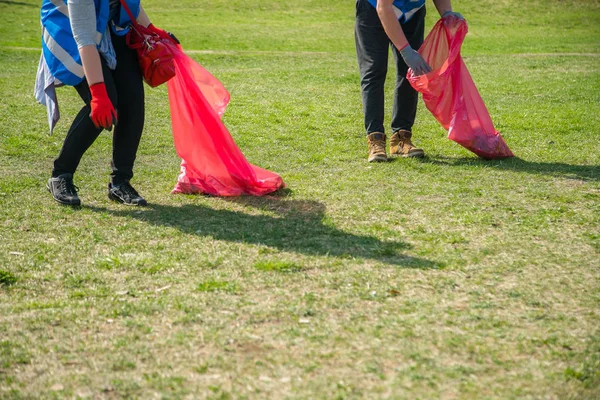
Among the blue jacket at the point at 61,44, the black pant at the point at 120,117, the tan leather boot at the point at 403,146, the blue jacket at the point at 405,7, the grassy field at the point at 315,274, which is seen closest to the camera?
the grassy field at the point at 315,274

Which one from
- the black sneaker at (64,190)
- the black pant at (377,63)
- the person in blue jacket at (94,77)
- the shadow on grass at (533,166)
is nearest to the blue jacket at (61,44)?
the person in blue jacket at (94,77)

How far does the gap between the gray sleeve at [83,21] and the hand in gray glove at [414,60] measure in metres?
2.31

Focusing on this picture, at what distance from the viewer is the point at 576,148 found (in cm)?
671

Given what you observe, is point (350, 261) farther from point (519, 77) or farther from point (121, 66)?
point (519, 77)

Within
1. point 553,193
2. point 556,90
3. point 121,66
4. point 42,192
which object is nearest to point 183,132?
point 121,66

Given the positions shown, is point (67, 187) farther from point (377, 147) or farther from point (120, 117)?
point (377, 147)

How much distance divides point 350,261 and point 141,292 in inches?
39.5

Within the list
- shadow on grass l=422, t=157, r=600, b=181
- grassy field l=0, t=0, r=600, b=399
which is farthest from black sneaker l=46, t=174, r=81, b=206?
shadow on grass l=422, t=157, r=600, b=181

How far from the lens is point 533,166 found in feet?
19.8

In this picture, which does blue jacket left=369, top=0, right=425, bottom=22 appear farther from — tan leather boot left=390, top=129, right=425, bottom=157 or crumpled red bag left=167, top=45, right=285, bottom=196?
crumpled red bag left=167, top=45, right=285, bottom=196

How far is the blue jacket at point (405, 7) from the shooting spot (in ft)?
19.7

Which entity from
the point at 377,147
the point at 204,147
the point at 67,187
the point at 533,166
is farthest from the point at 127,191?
the point at 533,166

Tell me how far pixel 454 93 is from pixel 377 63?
24.5 inches

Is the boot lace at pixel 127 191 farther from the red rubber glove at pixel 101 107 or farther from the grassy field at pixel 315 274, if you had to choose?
the red rubber glove at pixel 101 107
